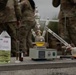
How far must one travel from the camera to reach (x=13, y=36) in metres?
6.95

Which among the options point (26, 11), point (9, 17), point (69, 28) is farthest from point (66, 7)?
point (26, 11)

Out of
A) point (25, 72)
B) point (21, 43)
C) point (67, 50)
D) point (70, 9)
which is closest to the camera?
point (25, 72)

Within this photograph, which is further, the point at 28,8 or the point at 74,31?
the point at 28,8

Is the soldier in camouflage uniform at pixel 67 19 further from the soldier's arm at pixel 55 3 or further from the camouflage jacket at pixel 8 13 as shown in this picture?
the camouflage jacket at pixel 8 13

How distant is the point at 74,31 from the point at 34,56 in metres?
2.36

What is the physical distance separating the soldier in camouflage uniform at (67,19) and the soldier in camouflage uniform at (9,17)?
0.66 metres

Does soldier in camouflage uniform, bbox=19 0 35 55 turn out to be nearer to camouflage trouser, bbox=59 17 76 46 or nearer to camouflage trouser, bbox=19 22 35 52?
camouflage trouser, bbox=19 22 35 52

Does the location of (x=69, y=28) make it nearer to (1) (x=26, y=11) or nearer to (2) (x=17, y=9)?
(2) (x=17, y=9)

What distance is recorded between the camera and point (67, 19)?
6.73m

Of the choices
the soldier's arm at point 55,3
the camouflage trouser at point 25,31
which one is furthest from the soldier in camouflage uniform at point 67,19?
the camouflage trouser at point 25,31

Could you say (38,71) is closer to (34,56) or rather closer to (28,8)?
(34,56)

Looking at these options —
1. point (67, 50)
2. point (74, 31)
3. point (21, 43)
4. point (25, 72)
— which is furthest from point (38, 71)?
point (21, 43)

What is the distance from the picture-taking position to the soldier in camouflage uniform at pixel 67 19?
6613 mm

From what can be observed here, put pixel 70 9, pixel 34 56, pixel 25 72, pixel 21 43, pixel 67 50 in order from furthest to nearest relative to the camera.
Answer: pixel 21 43, pixel 70 9, pixel 67 50, pixel 34 56, pixel 25 72
